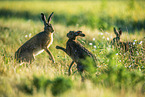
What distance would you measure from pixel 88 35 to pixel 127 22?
14.4 feet

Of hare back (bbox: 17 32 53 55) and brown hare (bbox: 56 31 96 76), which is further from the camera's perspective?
hare back (bbox: 17 32 53 55)

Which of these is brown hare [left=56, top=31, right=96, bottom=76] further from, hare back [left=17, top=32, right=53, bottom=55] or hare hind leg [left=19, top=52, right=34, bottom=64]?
hare hind leg [left=19, top=52, right=34, bottom=64]

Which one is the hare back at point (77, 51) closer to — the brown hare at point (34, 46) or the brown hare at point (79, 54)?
the brown hare at point (79, 54)

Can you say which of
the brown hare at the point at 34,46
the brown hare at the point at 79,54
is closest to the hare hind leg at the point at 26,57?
the brown hare at the point at 34,46

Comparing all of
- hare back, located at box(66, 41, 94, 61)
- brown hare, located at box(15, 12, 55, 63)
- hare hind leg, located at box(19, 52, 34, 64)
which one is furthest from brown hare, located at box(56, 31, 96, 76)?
hare hind leg, located at box(19, 52, 34, 64)

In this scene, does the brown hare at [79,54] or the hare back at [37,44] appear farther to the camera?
the hare back at [37,44]

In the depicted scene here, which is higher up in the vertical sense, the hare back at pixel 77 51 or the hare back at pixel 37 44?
the hare back at pixel 37 44

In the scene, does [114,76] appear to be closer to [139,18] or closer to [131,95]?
[131,95]

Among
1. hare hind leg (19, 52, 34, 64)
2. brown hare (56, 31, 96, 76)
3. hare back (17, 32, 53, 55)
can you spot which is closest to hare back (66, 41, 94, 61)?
brown hare (56, 31, 96, 76)

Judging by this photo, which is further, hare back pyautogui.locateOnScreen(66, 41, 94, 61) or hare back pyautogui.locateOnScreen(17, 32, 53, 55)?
hare back pyautogui.locateOnScreen(17, 32, 53, 55)

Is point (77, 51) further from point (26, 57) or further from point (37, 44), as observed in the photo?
point (26, 57)

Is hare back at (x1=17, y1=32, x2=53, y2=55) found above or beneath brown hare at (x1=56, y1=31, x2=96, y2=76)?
above

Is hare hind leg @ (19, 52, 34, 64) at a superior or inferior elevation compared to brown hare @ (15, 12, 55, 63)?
inferior

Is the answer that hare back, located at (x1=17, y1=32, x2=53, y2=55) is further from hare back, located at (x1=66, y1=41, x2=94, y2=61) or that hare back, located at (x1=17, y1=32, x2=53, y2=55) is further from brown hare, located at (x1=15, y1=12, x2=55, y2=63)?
hare back, located at (x1=66, y1=41, x2=94, y2=61)
